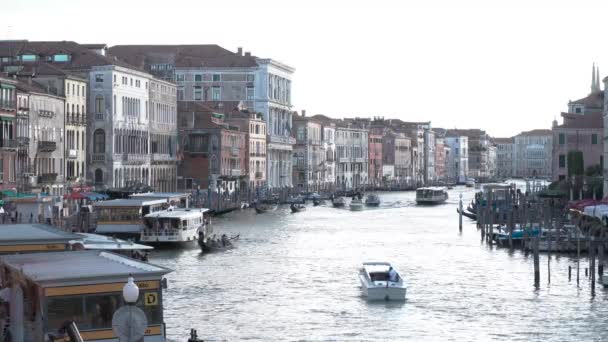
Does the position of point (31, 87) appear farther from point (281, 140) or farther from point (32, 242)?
point (281, 140)

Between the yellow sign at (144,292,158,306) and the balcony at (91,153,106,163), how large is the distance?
119 feet

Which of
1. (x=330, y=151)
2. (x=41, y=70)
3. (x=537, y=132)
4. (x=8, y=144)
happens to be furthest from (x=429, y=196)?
(x=537, y=132)

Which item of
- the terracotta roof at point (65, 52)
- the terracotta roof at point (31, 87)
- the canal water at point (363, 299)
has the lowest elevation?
the canal water at point (363, 299)

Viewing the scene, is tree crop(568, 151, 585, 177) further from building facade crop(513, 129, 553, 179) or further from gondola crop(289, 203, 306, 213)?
building facade crop(513, 129, 553, 179)

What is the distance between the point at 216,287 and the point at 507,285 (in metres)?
5.18

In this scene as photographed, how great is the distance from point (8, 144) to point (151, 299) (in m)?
26.5

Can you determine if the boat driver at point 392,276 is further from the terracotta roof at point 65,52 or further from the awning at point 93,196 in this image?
the terracotta roof at point 65,52

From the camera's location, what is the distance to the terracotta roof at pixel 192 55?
6698 cm

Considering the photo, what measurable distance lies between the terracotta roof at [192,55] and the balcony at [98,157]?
63.1ft

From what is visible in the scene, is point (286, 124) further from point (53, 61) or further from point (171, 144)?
point (53, 61)

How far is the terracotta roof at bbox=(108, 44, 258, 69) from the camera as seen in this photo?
67.0 meters

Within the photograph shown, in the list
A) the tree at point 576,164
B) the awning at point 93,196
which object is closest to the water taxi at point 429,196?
the tree at point 576,164

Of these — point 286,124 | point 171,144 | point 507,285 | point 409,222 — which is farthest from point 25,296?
point 286,124

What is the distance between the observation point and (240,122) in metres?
63.9
